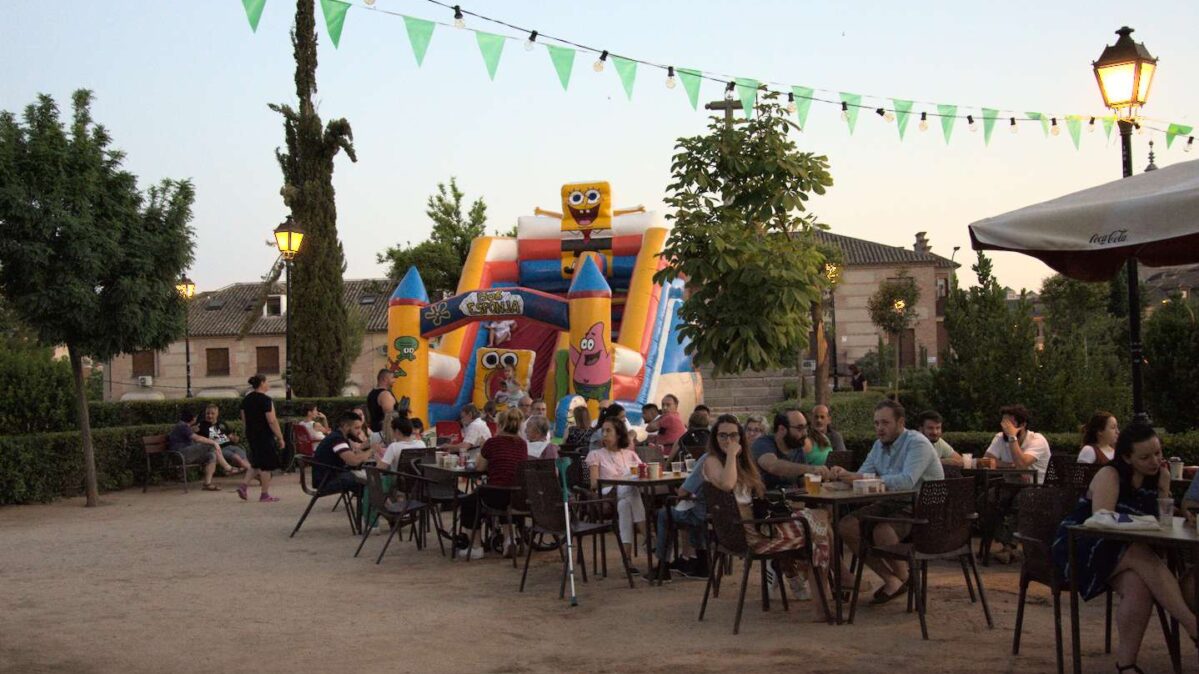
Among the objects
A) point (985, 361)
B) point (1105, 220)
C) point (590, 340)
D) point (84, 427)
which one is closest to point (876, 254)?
point (590, 340)

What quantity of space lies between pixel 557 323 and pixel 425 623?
42.4 ft

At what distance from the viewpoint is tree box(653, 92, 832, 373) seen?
12609 mm

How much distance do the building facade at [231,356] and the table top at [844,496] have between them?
47.1 metres

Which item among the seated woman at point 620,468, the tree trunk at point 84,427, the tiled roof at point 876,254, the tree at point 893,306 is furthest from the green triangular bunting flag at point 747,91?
the tiled roof at point 876,254

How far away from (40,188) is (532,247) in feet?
36.8

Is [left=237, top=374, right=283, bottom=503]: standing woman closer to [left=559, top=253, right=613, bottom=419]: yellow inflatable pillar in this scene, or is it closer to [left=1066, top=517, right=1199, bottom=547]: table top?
[left=559, top=253, right=613, bottom=419]: yellow inflatable pillar

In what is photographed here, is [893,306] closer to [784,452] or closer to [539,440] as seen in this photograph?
[539,440]

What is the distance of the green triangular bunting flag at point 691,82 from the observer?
1246 centimetres

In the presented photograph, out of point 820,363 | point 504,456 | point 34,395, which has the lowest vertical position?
point 504,456

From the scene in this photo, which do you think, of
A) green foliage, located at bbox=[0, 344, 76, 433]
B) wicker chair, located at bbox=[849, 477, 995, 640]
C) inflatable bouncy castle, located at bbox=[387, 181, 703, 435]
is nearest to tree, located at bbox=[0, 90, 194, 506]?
green foliage, located at bbox=[0, 344, 76, 433]

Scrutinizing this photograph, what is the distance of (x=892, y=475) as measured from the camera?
763 centimetres

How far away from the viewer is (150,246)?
1542cm

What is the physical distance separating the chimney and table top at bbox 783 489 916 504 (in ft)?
166

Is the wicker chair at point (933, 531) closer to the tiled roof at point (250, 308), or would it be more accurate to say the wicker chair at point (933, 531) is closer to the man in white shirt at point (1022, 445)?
the man in white shirt at point (1022, 445)
